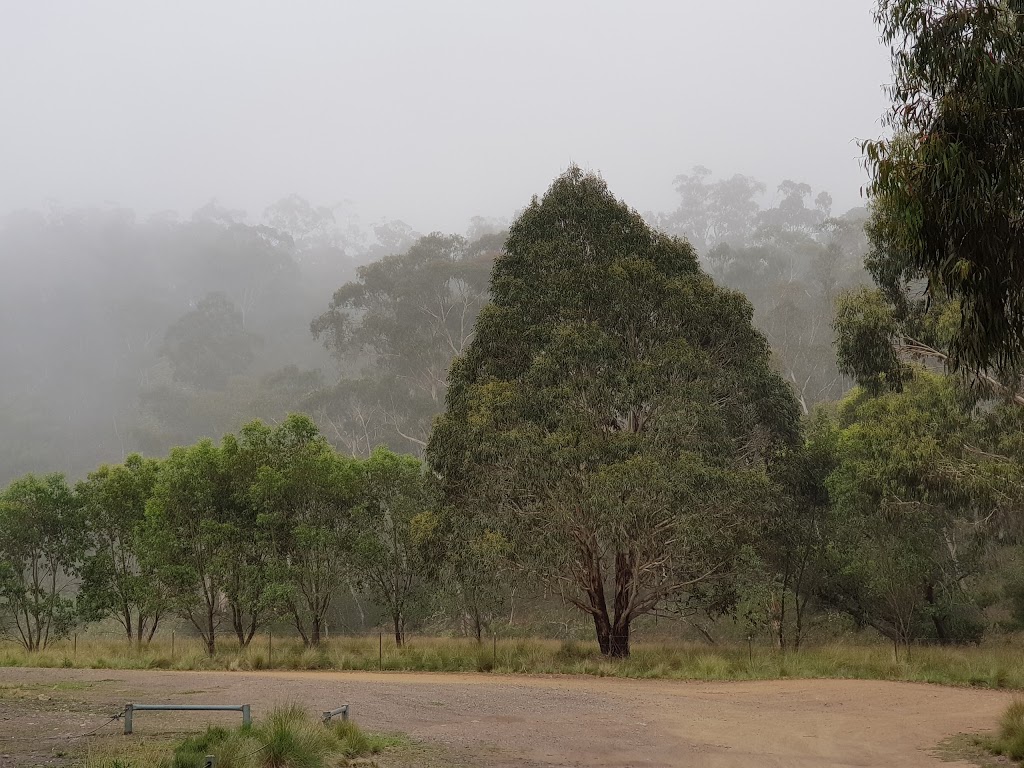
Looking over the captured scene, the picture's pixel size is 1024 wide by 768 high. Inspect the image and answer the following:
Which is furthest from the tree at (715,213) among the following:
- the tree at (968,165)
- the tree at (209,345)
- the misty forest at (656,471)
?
the tree at (968,165)

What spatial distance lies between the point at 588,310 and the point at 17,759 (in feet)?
49.5

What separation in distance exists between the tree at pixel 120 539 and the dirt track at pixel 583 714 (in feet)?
25.5

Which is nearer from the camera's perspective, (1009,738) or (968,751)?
(1009,738)

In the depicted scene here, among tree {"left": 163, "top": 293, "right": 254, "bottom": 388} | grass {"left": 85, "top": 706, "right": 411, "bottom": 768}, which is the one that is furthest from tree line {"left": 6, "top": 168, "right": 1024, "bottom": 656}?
tree {"left": 163, "top": 293, "right": 254, "bottom": 388}

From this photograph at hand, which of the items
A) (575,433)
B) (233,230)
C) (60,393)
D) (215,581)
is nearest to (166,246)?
(233,230)

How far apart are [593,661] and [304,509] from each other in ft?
31.8

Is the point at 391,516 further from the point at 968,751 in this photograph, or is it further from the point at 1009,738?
the point at 1009,738

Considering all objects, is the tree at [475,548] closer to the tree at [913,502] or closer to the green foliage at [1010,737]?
the tree at [913,502]

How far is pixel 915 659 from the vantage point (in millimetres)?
18516

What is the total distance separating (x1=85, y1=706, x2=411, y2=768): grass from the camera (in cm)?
723

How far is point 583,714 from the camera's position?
40.6 feet

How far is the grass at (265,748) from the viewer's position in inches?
285

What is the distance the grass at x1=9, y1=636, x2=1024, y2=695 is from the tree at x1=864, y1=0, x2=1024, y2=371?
965 cm

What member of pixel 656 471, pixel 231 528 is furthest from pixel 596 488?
pixel 231 528
